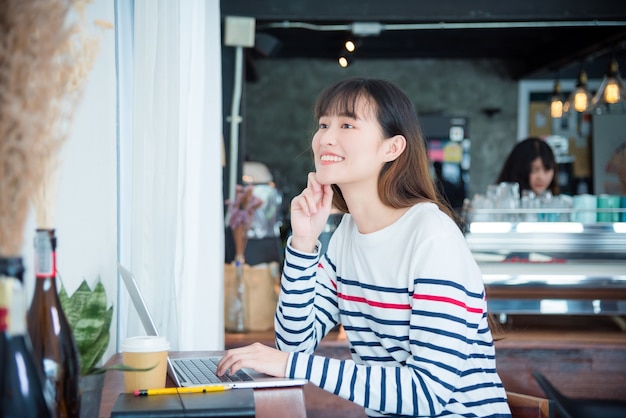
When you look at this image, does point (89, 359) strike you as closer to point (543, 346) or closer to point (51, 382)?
point (51, 382)

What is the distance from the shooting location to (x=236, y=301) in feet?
11.5

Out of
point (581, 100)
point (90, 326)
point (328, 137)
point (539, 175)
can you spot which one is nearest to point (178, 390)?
point (90, 326)

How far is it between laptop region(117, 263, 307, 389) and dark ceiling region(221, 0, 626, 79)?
357 centimetres

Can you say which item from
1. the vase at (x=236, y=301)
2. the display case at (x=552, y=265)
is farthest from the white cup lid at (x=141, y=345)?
the display case at (x=552, y=265)

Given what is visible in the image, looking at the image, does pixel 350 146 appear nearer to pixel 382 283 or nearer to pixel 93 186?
pixel 382 283

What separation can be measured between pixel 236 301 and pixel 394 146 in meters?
1.81

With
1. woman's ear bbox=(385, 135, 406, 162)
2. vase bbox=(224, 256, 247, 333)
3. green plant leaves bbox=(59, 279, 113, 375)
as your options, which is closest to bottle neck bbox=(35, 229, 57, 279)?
green plant leaves bbox=(59, 279, 113, 375)

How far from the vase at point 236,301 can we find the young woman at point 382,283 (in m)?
1.49

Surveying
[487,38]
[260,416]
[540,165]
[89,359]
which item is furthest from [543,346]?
[487,38]

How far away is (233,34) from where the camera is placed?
16.1 feet

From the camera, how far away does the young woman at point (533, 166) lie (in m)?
4.68

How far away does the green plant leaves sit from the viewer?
1.17 m

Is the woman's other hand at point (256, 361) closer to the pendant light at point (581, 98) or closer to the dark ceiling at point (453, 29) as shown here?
the dark ceiling at point (453, 29)

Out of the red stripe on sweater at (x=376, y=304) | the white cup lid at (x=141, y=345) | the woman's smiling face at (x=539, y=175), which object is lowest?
the red stripe on sweater at (x=376, y=304)
